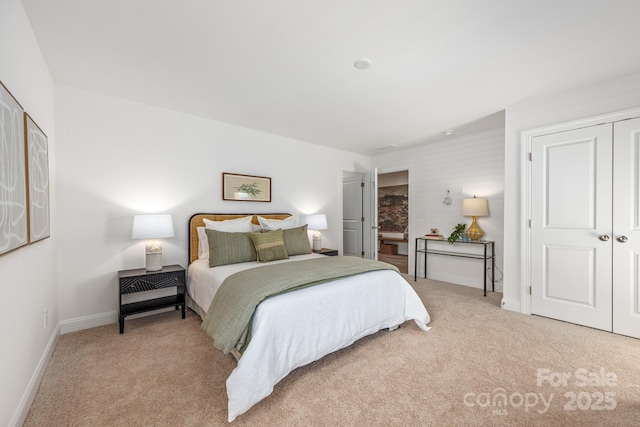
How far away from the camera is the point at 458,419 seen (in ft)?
5.07

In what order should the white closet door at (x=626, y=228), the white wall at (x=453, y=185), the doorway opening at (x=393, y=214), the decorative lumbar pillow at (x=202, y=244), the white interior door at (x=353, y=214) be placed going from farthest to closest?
→ the doorway opening at (x=393, y=214)
the white interior door at (x=353, y=214)
the white wall at (x=453, y=185)
the decorative lumbar pillow at (x=202, y=244)
the white closet door at (x=626, y=228)

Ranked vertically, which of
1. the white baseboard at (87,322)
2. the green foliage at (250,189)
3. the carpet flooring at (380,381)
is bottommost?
the carpet flooring at (380,381)

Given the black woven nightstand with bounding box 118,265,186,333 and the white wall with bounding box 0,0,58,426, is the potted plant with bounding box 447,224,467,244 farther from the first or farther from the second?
the white wall with bounding box 0,0,58,426

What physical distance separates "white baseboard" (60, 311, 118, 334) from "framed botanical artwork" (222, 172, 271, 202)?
1.82 m

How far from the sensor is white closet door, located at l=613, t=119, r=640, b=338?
2520 mm

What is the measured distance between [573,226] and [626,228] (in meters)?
0.37

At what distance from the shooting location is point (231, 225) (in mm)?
3359

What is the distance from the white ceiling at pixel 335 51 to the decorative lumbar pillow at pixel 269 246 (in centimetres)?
153

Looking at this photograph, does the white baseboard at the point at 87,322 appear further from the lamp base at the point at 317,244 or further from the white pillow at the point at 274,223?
the lamp base at the point at 317,244

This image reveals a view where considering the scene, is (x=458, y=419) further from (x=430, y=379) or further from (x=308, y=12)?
(x=308, y=12)

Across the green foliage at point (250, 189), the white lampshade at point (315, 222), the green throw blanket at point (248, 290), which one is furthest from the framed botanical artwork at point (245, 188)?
the green throw blanket at point (248, 290)

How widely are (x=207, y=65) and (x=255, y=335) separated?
2.21m

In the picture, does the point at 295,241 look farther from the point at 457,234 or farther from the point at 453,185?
the point at 453,185

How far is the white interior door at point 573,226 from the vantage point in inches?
105
